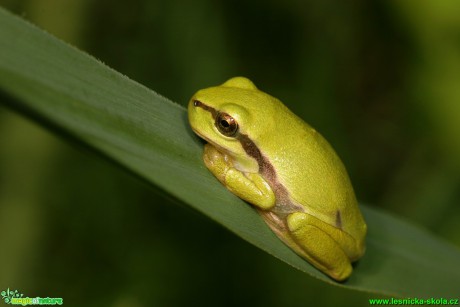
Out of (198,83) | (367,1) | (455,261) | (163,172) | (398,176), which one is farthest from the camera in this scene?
(398,176)

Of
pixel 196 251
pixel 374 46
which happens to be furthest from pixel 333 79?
pixel 196 251

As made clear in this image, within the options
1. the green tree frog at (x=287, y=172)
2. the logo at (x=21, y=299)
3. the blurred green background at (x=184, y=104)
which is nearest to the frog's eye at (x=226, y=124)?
the green tree frog at (x=287, y=172)

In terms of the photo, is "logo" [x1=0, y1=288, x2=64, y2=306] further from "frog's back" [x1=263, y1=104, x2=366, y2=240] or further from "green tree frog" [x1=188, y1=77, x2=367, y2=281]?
"frog's back" [x1=263, y1=104, x2=366, y2=240]

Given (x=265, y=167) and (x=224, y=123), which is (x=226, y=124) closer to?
(x=224, y=123)

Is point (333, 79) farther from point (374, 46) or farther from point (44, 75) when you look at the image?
point (44, 75)

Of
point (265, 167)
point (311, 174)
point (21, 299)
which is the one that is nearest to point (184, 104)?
point (265, 167)

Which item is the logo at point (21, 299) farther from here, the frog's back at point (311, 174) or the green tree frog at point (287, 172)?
the frog's back at point (311, 174)

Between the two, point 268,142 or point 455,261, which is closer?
point 268,142

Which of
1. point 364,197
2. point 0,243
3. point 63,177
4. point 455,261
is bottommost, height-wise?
point 0,243
